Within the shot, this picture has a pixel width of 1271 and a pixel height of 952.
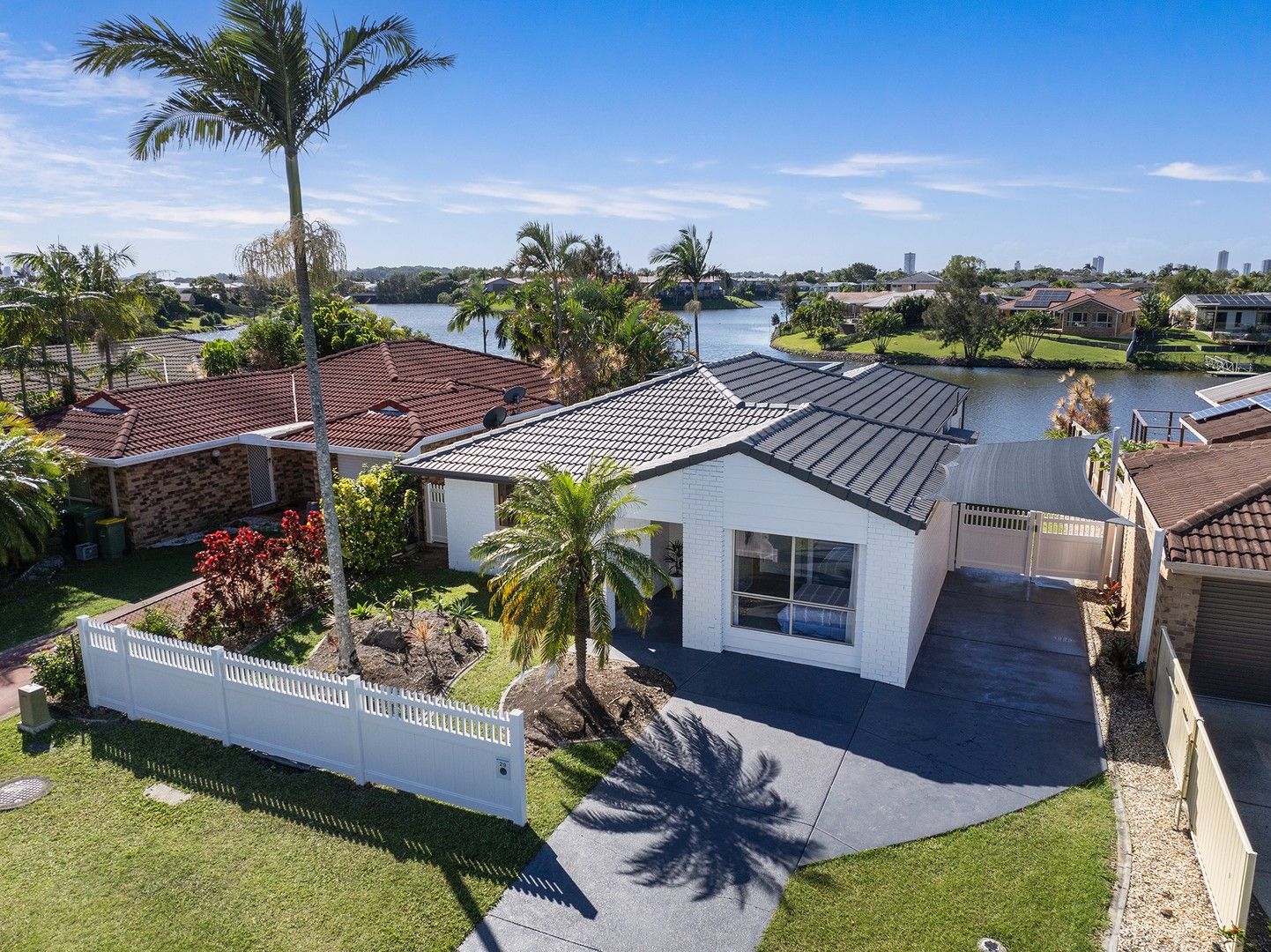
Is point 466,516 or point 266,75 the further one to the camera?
point 466,516

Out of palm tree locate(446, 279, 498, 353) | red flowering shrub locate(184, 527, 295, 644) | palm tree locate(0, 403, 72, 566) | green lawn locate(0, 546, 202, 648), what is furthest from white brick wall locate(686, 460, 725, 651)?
palm tree locate(446, 279, 498, 353)

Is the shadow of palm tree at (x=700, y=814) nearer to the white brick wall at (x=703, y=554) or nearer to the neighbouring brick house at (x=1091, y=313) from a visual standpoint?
the white brick wall at (x=703, y=554)

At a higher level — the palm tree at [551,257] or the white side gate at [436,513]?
the palm tree at [551,257]

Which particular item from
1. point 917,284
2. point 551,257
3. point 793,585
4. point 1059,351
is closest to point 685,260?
point 551,257

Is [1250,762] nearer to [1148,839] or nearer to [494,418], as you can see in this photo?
[1148,839]

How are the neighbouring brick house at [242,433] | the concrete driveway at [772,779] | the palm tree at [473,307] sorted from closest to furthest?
the concrete driveway at [772,779] → the neighbouring brick house at [242,433] → the palm tree at [473,307]

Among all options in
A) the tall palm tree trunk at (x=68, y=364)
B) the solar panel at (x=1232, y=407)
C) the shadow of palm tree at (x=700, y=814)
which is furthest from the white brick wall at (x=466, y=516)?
the solar panel at (x=1232, y=407)

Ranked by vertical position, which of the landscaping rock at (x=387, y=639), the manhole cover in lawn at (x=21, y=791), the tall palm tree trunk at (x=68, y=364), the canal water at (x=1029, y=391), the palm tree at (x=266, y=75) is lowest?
the canal water at (x=1029, y=391)
